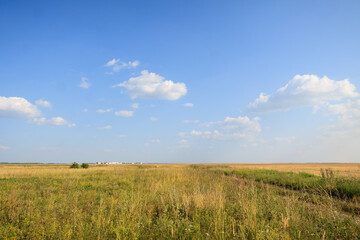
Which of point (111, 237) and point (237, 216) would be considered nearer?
point (111, 237)

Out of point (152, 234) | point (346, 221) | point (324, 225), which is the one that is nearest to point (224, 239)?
point (152, 234)

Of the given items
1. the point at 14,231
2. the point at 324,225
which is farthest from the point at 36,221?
the point at 324,225

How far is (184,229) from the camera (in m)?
4.77

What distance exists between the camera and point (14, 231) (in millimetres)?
4938

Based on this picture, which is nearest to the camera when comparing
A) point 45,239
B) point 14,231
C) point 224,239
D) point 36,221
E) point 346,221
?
point 224,239

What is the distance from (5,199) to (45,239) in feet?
17.5

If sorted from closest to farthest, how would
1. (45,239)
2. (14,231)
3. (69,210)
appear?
(45,239), (14,231), (69,210)

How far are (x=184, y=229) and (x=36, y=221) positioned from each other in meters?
4.33

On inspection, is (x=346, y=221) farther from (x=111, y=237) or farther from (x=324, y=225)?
(x=111, y=237)

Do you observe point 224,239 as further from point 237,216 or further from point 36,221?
point 36,221

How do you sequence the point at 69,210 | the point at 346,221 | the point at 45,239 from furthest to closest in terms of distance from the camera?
the point at 69,210
the point at 346,221
the point at 45,239

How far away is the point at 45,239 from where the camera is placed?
14.8ft

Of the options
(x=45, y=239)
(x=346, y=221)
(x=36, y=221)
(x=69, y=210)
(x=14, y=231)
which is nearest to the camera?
(x=45, y=239)

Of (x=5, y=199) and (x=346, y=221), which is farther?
(x=5, y=199)
